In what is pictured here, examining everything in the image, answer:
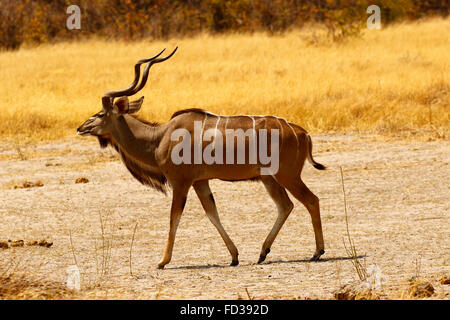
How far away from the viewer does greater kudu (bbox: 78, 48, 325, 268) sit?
6.50 meters

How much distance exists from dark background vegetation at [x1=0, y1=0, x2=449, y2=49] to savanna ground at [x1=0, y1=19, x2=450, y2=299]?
341cm

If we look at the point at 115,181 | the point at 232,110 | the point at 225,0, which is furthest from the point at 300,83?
the point at 225,0

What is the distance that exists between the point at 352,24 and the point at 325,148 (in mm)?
10771

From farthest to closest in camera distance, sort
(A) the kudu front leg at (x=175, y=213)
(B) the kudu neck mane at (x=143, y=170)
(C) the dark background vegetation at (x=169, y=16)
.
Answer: (C) the dark background vegetation at (x=169, y=16) → (B) the kudu neck mane at (x=143, y=170) → (A) the kudu front leg at (x=175, y=213)

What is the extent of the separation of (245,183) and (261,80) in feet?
22.7

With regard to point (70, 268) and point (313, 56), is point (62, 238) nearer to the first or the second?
point (70, 268)

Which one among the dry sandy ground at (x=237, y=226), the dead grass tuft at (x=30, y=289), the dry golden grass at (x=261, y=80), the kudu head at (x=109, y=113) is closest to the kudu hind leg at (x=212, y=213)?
the dry sandy ground at (x=237, y=226)

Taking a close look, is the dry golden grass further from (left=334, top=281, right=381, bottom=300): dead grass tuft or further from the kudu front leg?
(left=334, top=281, right=381, bottom=300): dead grass tuft

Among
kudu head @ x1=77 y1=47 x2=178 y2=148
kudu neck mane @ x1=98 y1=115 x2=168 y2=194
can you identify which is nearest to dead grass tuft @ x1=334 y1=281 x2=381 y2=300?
kudu neck mane @ x1=98 y1=115 x2=168 y2=194

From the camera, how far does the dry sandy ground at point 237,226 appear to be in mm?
5785

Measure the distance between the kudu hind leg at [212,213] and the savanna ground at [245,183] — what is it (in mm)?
112

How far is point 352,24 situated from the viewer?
22.4 m

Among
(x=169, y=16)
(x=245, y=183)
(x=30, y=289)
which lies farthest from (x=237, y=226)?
(x=169, y=16)

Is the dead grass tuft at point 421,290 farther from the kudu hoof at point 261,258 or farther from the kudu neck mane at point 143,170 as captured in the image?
the kudu neck mane at point 143,170
